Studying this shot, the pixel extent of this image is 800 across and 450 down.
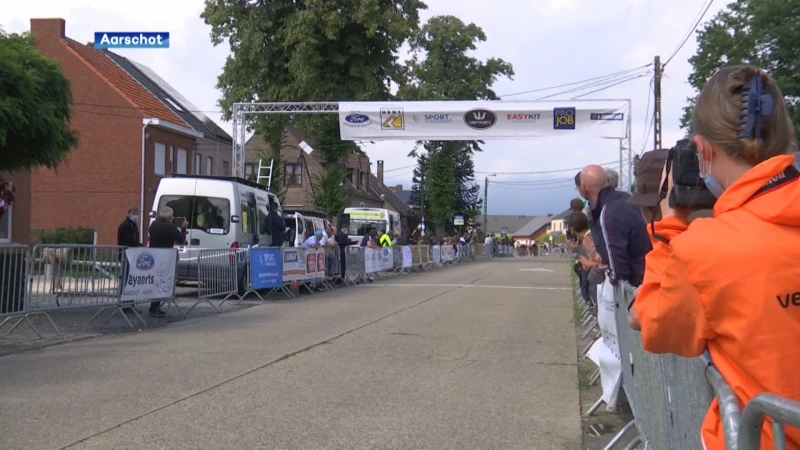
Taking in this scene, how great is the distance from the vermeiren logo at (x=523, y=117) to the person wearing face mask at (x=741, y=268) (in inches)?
914

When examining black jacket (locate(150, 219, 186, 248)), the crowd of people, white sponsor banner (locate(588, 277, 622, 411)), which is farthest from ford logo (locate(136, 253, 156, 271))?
the crowd of people

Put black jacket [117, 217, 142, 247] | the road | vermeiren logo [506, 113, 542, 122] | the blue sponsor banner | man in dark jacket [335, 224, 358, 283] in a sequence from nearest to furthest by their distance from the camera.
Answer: the road, black jacket [117, 217, 142, 247], the blue sponsor banner, man in dark jacket [335, 224, 358, 283], vermeiren logo [506, 113, 542, 122]

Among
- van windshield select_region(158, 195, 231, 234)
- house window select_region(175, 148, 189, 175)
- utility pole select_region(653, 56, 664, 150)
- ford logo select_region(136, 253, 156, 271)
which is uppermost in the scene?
utility pole select_region(653, 56, 664, 150)

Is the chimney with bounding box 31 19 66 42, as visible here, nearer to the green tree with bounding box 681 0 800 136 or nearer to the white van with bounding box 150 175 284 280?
the white van with bounding box 150 175 284 280

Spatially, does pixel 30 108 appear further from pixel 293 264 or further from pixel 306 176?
pixel 306 176

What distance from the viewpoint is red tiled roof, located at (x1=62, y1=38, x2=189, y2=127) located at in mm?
33469

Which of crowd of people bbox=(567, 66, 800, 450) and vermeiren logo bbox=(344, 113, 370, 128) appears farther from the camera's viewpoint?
vermeiren logo bbox=(344, 113, 370, 128)

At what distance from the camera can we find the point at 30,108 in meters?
12.0

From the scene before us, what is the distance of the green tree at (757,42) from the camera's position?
4131 cm

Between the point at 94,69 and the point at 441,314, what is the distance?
25.1 metres

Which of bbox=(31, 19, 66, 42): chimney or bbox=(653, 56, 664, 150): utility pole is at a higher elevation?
bbox=(31, 19, 66, 42): chimney

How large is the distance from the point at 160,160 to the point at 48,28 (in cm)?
716

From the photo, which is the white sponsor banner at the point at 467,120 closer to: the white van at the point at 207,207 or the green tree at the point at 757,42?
the white van at the point at 207,207

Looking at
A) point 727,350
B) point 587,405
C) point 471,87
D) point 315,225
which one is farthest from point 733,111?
point 471,87
